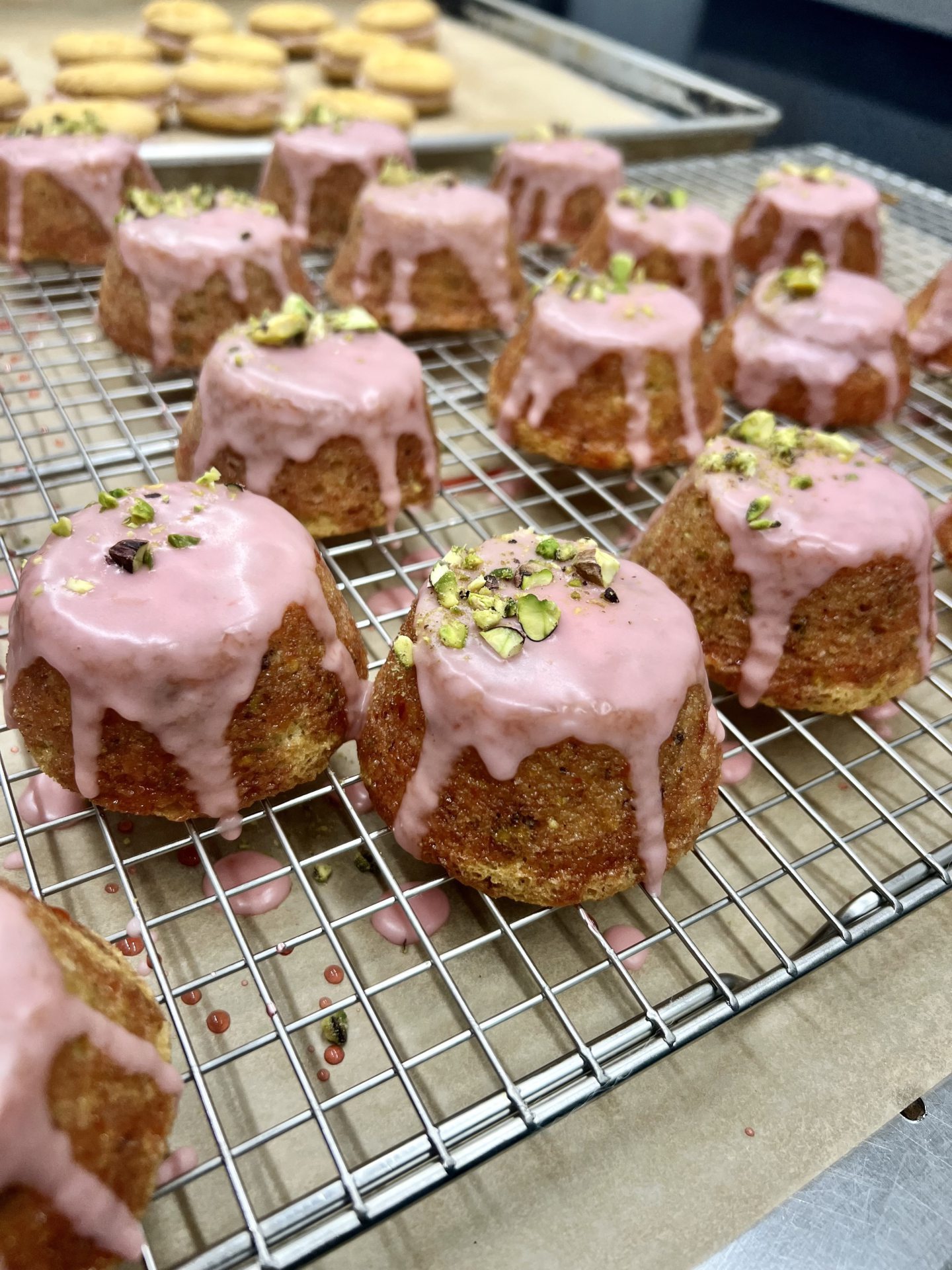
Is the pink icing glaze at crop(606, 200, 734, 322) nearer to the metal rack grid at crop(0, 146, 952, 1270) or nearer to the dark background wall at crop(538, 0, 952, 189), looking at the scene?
the dark background wall at crop(538, 0, 952, 189)

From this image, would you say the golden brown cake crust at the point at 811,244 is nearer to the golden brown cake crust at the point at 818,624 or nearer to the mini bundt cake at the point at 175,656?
the golden brown cake crust at the point at 818,624

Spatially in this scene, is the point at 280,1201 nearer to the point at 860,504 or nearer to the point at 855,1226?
the point at 855,1226

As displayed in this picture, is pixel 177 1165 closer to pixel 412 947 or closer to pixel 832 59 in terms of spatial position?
pixel 412 947

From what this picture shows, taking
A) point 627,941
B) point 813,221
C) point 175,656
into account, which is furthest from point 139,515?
point 813,221

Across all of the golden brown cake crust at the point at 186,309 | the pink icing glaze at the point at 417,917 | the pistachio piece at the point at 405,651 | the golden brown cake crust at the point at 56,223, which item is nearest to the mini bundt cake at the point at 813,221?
the golden brown cake crust at the point at 186,309

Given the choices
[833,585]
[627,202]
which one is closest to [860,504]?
[833,585]
